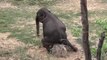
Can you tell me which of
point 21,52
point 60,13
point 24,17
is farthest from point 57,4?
point 21,52

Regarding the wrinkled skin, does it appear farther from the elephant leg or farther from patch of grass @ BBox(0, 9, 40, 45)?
patch of grass @ BBox(0, 9, 40, 45)

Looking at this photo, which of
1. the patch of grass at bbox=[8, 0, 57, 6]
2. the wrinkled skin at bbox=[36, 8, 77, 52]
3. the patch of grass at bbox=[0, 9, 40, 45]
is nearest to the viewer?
the wrinkled skin at bbox=[36, 8, 77, 52]

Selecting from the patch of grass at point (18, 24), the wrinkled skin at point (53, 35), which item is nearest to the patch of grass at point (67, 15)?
the patch of grass at point (18, 24)

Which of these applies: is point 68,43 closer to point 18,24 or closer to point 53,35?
point 53,35

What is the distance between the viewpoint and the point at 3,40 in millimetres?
6973

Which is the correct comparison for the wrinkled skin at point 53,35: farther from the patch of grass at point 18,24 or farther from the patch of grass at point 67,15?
the patch of grass at point 67,15

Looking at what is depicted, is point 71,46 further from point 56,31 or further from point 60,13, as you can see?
point 60,13

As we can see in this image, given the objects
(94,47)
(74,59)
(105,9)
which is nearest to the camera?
(74,59)

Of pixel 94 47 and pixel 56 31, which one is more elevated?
pixel 56 31

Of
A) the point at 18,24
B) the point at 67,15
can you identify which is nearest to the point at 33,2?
the point at 67,15

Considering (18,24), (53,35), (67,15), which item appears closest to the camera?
(53,35)

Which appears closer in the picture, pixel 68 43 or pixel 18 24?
pixel 68 43

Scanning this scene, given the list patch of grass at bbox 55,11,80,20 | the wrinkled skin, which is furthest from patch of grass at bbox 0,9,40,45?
patch of grass at bbox 55,11,80,20

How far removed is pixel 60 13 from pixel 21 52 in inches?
119
